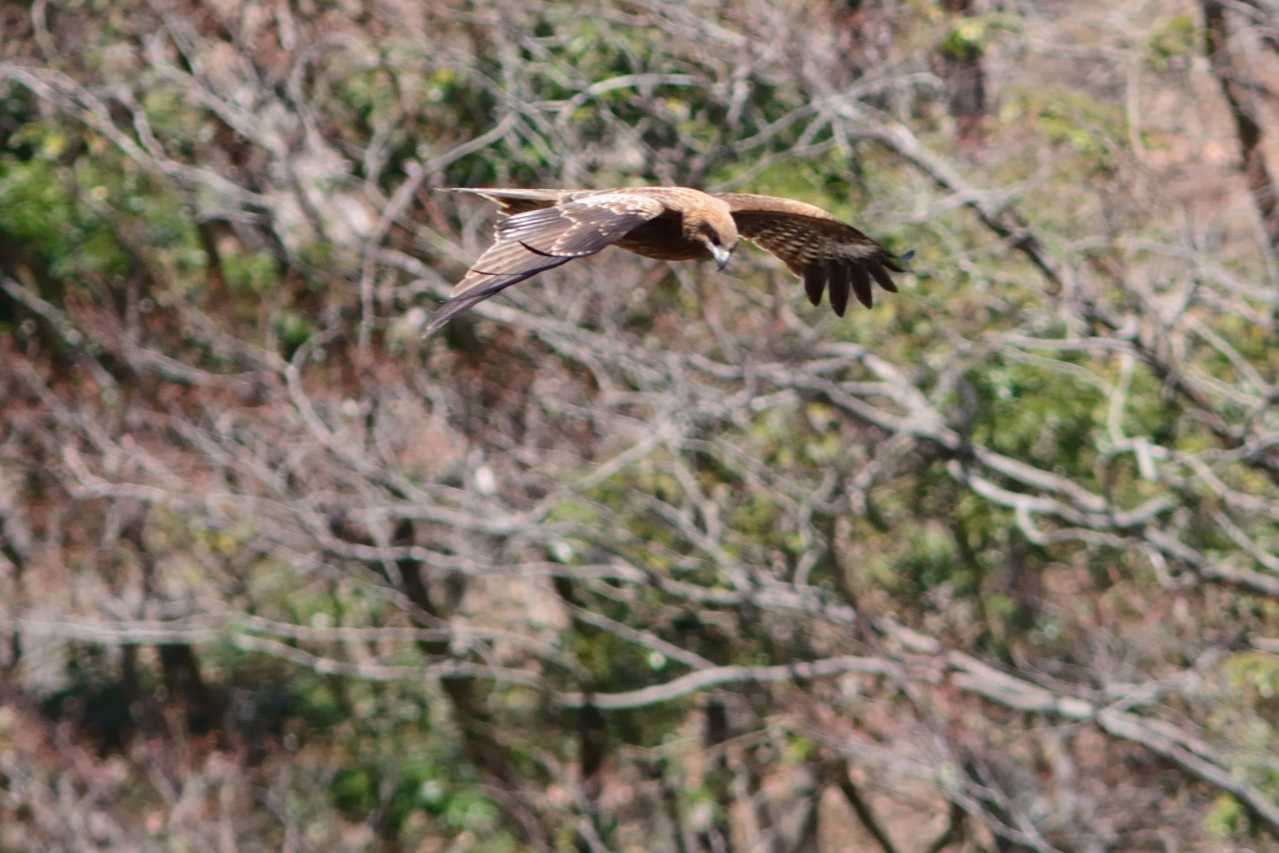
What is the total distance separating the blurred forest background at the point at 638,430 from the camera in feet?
34.6

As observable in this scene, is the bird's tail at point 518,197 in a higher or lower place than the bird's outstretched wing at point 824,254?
higher

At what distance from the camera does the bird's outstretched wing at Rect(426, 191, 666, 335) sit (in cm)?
409

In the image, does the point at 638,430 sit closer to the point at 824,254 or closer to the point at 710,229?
the point at 824,254

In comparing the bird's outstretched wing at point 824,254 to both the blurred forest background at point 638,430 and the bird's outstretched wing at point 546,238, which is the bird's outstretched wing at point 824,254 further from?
the blurred forest background at point 638,430

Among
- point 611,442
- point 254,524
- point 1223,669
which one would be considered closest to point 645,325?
point 611,442

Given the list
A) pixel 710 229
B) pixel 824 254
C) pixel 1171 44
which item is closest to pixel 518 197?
pixel 710 229

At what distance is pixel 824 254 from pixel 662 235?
46.8 inches

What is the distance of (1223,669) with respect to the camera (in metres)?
10.6

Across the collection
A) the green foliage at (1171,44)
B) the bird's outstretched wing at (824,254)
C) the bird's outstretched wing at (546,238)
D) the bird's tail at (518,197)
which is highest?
the bird's outstretched wing at (546,238)

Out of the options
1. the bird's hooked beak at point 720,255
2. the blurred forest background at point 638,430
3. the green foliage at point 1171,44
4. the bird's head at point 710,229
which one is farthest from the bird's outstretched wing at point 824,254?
the green foliage at point 1171,44

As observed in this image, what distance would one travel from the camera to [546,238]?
14.3ft

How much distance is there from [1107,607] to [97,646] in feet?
20.3

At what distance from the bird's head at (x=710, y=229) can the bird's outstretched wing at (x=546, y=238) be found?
0.38 ft

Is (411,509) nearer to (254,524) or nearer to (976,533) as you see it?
(254,524)
